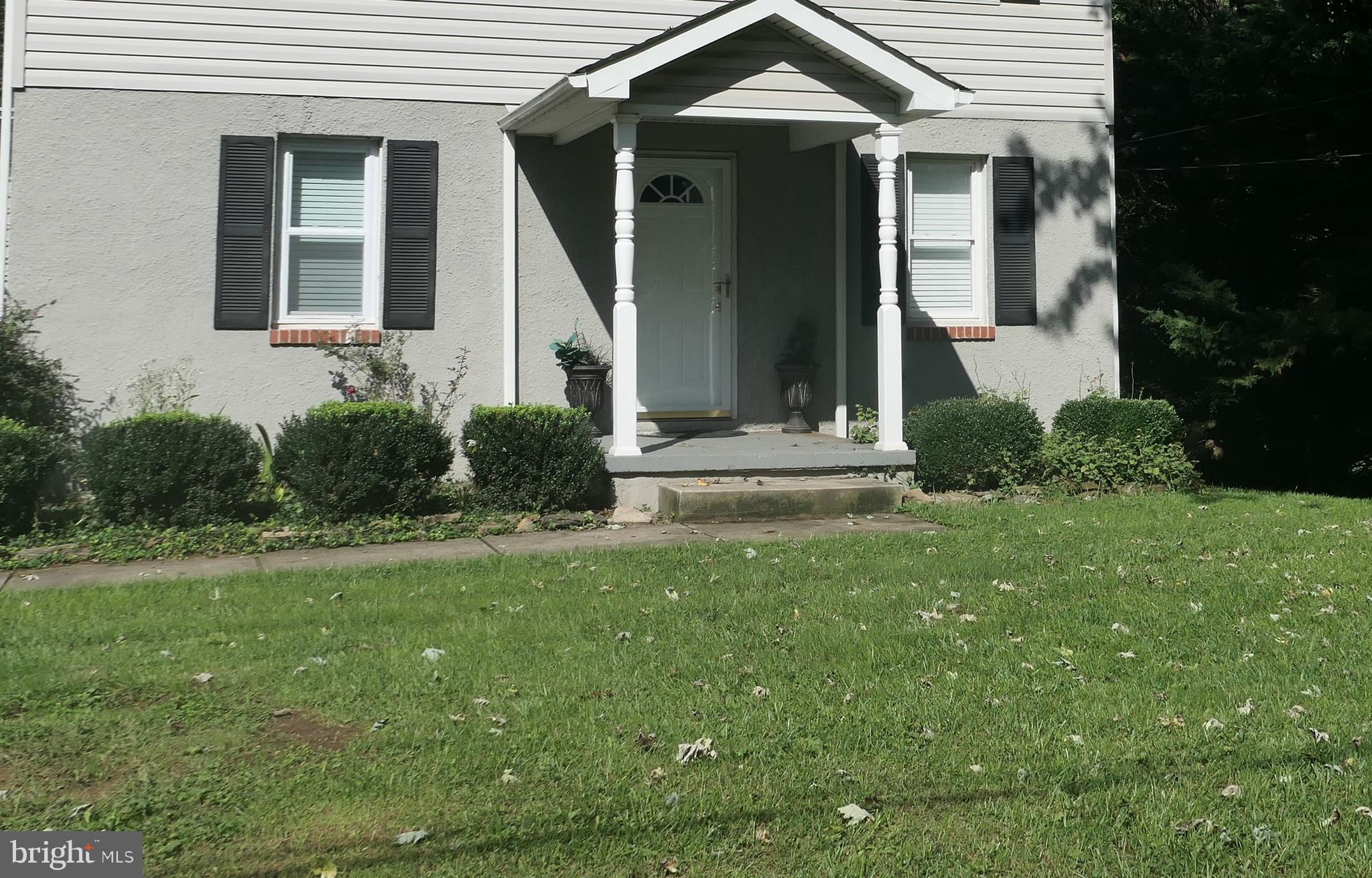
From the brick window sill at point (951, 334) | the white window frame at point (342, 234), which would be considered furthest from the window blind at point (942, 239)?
the white window frame at point (342, 234)

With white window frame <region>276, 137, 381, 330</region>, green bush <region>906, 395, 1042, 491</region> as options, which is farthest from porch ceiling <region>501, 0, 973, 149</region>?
green bush <region>906, 395, 1042, 491</region>

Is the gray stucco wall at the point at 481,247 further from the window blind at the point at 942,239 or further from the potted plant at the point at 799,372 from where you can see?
the window blind at the point at 942,239

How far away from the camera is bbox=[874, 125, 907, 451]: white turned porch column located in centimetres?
973

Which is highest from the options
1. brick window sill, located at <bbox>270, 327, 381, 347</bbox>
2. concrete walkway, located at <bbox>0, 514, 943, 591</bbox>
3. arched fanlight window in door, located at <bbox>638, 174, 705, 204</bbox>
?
arched fanlight window in door, located at <bbox>638, 174, 705, 204</bbox>

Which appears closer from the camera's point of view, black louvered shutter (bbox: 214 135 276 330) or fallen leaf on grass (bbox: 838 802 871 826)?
fallen leaf on grass (bbox: 838 802 871 826)

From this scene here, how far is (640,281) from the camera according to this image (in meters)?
11.1

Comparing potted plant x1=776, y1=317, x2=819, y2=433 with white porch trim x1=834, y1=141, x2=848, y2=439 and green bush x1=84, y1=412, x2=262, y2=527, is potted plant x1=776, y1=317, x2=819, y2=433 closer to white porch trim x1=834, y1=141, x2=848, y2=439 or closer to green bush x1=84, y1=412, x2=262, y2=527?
white porch trim x1=834, y1=141, x2=848, y2=439

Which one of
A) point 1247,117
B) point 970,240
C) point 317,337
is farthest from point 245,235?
point 1247,117

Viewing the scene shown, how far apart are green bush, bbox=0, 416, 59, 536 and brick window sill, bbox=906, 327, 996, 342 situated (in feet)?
23.8

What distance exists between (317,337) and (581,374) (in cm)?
220

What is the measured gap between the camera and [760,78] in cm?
938

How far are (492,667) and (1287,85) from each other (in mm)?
10656

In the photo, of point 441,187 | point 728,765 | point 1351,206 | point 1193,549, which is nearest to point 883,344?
point 1193,549

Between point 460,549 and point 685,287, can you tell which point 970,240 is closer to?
point 685,287
